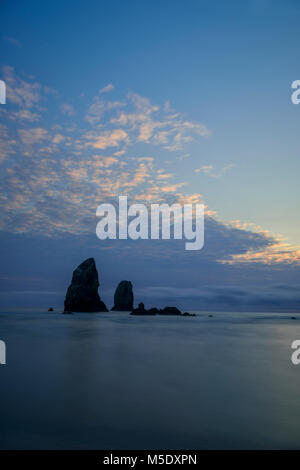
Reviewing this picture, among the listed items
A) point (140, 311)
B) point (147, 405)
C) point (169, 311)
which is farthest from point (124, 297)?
point (147, 405)

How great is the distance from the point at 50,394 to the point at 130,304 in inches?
5889

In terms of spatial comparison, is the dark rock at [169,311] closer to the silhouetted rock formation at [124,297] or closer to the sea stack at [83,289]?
the sea stack at [83,289]

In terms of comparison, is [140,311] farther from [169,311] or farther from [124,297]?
[124,297]

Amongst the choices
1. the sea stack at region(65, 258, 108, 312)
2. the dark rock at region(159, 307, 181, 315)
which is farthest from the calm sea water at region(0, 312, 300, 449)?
the dark rock at region(159, 307, 181, 315)

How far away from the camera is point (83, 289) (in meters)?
112

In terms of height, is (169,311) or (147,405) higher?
(147,405)

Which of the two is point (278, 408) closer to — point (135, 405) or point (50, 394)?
point (135, 405)

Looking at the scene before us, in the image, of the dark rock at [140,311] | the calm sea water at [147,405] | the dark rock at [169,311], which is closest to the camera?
the calm sea water at [147,405]

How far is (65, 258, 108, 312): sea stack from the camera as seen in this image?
368 feet

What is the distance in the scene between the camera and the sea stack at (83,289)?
11206cm

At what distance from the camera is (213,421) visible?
722 cm

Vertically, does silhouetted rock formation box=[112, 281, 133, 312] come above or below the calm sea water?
below

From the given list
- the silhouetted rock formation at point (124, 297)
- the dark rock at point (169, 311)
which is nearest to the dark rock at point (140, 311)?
the dark rock at point (169, 311)

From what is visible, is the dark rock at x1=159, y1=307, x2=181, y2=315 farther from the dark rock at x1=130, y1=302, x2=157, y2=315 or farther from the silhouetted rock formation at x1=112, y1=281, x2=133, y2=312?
the silhouetted rock formation at x1=112, y1=281, x2=133, y2=312
